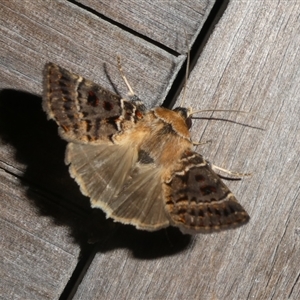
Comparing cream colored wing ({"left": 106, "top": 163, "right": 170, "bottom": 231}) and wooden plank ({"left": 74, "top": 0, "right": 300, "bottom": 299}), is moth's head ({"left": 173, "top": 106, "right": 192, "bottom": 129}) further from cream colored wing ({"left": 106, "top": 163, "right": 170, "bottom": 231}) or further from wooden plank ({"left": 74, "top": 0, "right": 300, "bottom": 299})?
cream colored wing ({"left": 106, "top": 163, "right": 170, "bottom": 231})

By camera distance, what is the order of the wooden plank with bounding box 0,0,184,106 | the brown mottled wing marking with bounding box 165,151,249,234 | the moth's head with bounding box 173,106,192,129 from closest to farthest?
the brown mottled wing marking with bounding box 165,151,249,234
the moth's head with bounding box 173,106,192,129
the wooden plank with bounding box 0,0,184,106

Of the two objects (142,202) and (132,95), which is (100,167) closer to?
(142,202)

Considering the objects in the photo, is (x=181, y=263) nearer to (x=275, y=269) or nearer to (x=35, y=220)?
(x=275, y=269)

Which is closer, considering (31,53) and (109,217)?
(109,217)

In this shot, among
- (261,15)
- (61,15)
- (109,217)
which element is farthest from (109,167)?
(261,15)

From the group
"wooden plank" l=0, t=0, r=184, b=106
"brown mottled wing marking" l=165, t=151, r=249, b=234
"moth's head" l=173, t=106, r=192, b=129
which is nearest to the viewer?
"brown mottled wing marking" l=165, t=151, r=249, b=234

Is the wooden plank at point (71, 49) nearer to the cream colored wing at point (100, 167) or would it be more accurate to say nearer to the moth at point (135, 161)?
the moth at point (135, 161)

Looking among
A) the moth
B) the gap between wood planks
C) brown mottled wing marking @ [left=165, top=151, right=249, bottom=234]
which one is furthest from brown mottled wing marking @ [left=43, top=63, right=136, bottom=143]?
brown mottled wing marking @ [left=165, top=151, right=249, bottom=234]
